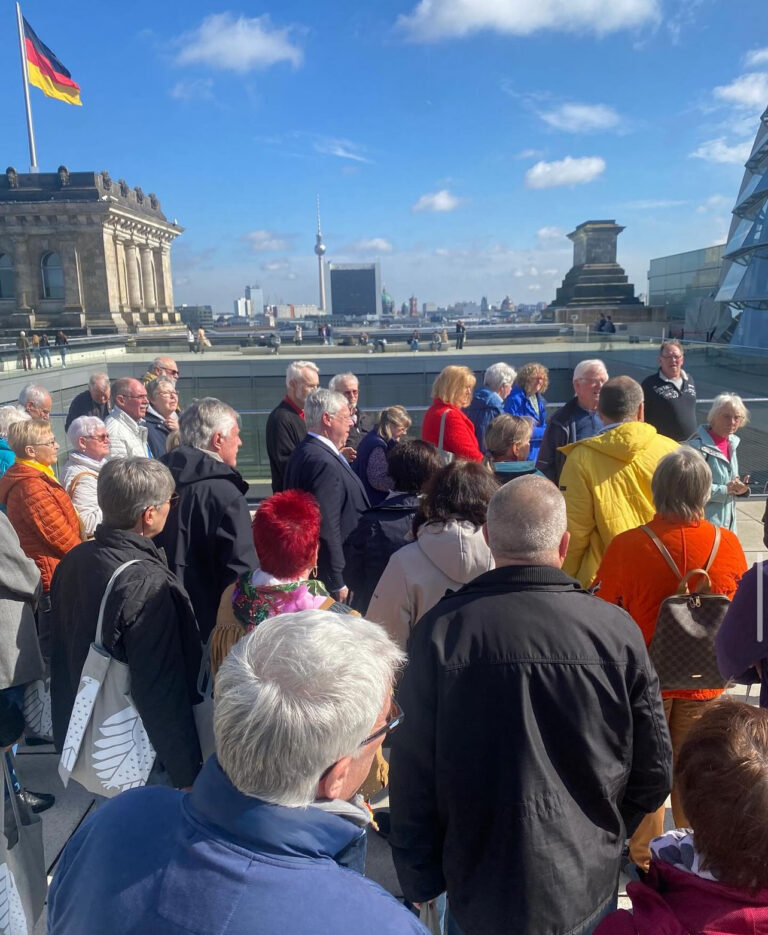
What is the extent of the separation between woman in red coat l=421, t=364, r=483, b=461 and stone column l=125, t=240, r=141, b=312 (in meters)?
54.6

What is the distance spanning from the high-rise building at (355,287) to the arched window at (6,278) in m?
143

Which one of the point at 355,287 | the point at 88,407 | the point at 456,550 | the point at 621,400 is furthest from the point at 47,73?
the point at 355,287

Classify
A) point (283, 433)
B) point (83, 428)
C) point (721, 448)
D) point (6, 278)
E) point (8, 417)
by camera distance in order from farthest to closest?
point (6, 278) → point (283, 433) → point (8, 417) → point (721, 448) → point (83, 428)

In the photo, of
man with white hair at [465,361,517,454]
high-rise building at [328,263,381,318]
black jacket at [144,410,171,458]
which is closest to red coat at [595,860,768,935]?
man with white hair at [465,361,517,454]

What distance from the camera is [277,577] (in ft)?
8.49

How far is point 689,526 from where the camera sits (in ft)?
8.95

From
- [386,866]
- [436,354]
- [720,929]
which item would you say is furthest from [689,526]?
[436,354]

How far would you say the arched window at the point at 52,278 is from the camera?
5053 cm

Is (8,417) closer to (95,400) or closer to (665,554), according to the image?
(95,400)

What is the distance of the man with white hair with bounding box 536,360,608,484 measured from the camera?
4828mm

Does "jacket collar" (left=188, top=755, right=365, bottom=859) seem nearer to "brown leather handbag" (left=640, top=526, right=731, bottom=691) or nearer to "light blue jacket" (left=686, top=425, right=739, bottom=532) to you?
"brown leather handbag" (left=640, top=526, right=731, bottom=691)

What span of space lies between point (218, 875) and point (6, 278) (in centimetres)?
5966

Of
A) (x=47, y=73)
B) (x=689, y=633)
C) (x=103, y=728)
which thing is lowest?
(x=103, y=728)

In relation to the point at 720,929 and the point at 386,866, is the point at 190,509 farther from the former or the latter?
the point at 720,929
